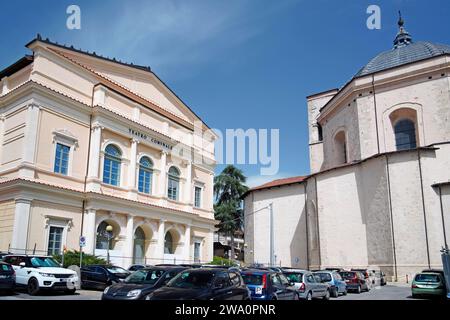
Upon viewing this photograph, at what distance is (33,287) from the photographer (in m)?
15.2

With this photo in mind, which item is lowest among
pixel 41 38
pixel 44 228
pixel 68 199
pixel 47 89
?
pixel 44 228

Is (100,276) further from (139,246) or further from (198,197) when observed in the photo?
(198,197)

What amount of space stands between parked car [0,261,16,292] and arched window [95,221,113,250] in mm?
12121

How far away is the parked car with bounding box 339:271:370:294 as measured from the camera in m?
24.3

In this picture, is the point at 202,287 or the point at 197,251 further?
the point at 197,251

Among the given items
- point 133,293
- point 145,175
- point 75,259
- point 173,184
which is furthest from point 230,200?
point 133,293

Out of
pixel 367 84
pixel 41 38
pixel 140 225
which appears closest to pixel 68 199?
pixel 140 225

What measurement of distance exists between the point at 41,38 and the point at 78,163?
27.1 feet

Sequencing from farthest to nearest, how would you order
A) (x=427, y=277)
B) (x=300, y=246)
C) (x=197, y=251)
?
(x=300, y=246) < (x=197, y=251) < (x=427, y=277)

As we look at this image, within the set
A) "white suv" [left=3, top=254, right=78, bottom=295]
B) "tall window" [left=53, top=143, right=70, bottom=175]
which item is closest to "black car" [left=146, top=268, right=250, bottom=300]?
"white suv" [left=3, top=254, right=78, bottom=295]

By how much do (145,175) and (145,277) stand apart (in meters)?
19.5

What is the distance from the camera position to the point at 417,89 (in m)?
35.0
